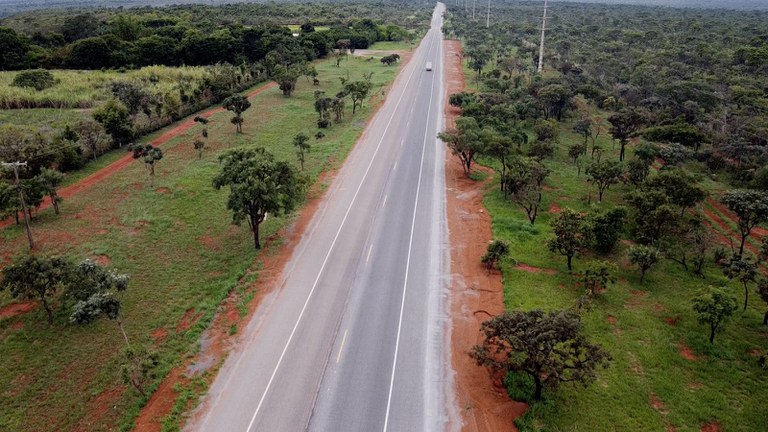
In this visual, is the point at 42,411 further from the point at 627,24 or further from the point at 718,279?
the point at 627,24

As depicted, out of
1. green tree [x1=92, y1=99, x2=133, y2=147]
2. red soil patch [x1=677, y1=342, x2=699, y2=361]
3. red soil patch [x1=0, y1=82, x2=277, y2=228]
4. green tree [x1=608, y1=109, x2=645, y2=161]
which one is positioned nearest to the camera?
red soil patch [x1=677, y1=342, x2=699, y2=361]

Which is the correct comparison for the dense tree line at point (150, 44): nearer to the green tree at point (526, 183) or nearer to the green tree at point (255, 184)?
the green tree at point (255, 184)

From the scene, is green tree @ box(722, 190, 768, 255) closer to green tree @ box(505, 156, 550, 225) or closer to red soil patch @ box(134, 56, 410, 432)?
green tree @ box(505, 156, 550, 225)

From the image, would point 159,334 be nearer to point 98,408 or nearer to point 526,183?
point 98,408

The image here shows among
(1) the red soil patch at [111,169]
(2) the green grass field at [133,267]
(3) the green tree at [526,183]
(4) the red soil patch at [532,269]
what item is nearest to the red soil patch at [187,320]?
(2) the green grass field at [133,267]

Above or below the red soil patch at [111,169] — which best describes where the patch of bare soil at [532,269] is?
below

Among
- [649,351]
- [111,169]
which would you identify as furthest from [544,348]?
[111,169]

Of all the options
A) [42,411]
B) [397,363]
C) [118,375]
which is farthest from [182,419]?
[397,363]

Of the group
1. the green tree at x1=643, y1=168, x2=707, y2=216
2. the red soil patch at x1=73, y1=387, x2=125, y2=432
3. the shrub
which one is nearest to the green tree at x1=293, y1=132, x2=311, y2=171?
the red soil patch at x1=73, y1=387, x2=125, y2=432
